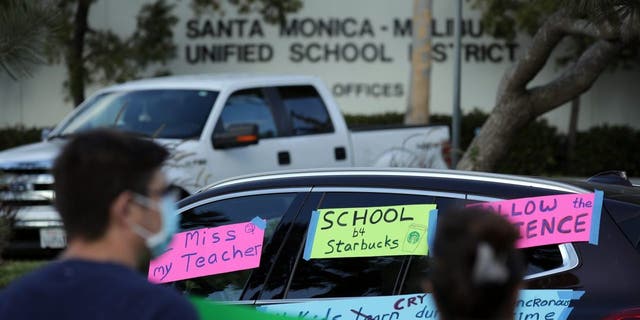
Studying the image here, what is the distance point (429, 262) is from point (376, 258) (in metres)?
0.23

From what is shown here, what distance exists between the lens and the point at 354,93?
2314cm

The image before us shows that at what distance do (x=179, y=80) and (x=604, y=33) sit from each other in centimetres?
426

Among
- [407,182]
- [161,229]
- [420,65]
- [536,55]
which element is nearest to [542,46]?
[536,55]

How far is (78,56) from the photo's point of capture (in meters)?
21.3

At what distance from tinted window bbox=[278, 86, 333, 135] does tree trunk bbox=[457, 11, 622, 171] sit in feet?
5.06

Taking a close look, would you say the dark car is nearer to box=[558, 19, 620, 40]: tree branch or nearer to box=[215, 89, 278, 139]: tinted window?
box=[558, 19, 620, 40]: tree branch

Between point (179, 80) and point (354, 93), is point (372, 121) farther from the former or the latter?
point (179, 80)

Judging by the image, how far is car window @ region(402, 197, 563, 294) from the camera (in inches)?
169

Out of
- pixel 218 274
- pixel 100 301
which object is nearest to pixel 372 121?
pixel 218 274

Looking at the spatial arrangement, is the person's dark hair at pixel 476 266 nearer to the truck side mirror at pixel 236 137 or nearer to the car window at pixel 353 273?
Result: the car window at pixel 353 273

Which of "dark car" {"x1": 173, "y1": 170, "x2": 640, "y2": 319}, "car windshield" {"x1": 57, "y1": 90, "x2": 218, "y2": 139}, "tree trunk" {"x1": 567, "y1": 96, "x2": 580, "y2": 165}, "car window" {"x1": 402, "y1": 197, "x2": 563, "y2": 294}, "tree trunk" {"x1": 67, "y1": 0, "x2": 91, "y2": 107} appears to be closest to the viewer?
"dark car" {"x1": 173, "y1": 170, "x2": 640, "y2": 319}

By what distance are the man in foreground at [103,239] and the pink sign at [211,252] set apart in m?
2.26

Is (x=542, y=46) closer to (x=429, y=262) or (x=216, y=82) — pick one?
(x=216, y=82)

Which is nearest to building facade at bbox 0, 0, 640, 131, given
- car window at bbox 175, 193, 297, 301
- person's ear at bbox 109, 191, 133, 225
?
car window at bbox 175, 193, 297, 301
